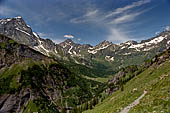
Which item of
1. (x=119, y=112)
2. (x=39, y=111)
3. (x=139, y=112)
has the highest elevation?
(x=139, y=112)

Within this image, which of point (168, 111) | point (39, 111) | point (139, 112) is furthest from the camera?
point (39, 111)

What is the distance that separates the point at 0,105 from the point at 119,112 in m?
212

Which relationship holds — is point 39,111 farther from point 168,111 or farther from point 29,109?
point 168,111

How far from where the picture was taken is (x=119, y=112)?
39.2 meters

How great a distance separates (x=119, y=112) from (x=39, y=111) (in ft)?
588

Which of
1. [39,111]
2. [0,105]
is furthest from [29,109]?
[0,105]

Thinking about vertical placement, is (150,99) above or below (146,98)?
above

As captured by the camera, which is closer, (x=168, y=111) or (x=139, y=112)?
(x=168, y=111)

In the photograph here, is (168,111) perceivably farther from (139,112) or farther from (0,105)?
(0,105)

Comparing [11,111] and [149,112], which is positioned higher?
[149,112]

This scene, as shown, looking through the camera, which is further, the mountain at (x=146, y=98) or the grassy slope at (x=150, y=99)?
the mountain at (x=146, y=98)

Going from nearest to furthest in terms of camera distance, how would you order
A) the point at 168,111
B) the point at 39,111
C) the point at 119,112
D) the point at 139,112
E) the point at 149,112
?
the point at 168,111, the point at 149,112, the point at 139,112, the point at 119,112, the point at 39,111

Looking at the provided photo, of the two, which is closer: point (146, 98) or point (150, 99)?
point (150, 99)

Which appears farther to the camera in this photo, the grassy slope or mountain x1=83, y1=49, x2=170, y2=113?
mountain x1=83, y1=49, x2=170, y2=113
